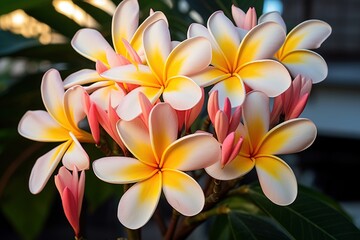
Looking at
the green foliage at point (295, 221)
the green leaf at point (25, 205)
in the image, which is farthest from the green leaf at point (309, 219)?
the green leaf at point (25, 205)

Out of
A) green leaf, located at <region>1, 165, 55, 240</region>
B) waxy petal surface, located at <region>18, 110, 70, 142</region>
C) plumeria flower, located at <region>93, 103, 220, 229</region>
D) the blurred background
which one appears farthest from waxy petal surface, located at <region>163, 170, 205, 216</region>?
green leaf, located at <region>1, 165, 55, 240</region>

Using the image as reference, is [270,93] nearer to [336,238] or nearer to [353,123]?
[336,238]

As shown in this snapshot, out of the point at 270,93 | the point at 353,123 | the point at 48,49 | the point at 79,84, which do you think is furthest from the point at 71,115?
the point at 353,123

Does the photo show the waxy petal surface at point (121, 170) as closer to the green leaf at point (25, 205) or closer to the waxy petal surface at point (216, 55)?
the waxy petal surface at point (216, 55)

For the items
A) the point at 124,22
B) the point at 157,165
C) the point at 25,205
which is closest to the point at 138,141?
the point at 157,165

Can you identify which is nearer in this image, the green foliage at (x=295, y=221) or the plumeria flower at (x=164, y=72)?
the plumeria flower at (x=164, y=72)

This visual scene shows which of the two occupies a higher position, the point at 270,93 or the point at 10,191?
the point at 270,93

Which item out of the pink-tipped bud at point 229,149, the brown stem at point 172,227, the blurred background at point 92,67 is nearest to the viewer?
the pink-tipped bud at point 229,149
